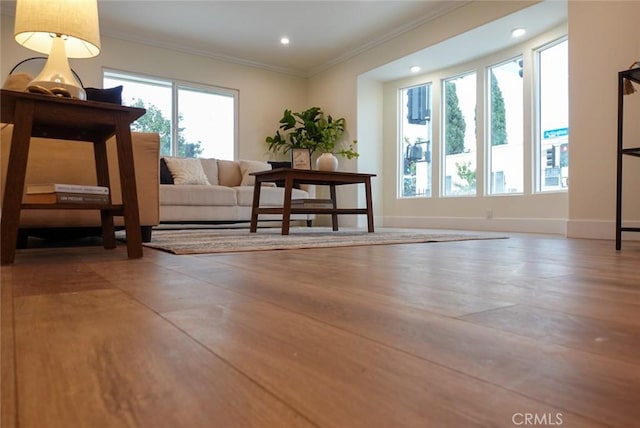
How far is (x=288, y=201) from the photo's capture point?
3064 mm

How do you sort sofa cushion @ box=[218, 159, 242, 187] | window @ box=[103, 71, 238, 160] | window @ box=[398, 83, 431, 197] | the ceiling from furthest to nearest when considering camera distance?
window @ box=[398, 83, 431, 197] → window @ box=[103, 71, 238, 160] → sofa cushion @ box=[218, 159, 242, 187] → the ceiling

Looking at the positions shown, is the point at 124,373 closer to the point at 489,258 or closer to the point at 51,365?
the point at 51,365

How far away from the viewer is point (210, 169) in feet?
16.9

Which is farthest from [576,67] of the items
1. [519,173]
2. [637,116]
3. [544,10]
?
[519,173]

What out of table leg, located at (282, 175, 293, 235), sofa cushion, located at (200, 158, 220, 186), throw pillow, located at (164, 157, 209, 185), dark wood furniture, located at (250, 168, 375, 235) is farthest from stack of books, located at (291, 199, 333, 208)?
sofa cushion, located at (200, 158, 220, 186)

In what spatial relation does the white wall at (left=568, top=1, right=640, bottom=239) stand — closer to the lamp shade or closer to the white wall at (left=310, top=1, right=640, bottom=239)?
the white wall at (left=310, top=1, right=640, bottom=239)

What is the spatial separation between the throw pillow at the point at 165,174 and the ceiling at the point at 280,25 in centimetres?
165

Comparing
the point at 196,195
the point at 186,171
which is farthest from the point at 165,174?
the point at 196,195

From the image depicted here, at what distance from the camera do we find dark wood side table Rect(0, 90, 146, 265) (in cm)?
136

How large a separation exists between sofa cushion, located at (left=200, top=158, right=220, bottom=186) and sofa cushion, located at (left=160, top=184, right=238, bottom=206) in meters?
0.60

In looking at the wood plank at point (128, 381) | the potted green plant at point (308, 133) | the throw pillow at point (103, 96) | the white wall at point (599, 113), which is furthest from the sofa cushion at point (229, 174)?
the wood plank at point (128, 381)

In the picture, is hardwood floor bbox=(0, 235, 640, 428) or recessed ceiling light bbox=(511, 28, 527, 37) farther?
recessed ceiling light bbox=(511, 28, 527, 37)

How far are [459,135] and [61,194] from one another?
4587 mm

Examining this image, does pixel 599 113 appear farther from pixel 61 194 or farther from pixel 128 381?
pixel 128 381
